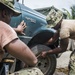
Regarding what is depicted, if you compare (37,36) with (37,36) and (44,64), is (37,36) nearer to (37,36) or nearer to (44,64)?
(37,36)

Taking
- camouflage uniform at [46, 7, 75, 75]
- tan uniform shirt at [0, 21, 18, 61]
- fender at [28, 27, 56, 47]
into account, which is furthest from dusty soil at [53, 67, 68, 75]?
tan uniform shirt at [0, 21, 18, 61]

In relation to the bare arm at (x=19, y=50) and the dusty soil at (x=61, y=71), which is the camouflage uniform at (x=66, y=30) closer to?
the bare arm at (x=19, y=50)

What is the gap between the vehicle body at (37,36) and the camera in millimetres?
6125

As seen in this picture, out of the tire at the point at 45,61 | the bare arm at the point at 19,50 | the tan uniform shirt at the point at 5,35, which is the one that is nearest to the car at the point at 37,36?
the tire at the point at 45,61

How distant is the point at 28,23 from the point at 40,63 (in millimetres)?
931

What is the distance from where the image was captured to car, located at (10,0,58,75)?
6.12 meters

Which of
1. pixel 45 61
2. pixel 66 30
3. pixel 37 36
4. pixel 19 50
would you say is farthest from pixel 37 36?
pixel 19 50

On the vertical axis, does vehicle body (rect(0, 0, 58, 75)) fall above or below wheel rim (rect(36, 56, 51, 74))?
above

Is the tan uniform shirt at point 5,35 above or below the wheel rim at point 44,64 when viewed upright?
above

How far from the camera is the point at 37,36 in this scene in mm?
6324

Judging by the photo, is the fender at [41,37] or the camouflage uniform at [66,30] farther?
the fender at [41,37]

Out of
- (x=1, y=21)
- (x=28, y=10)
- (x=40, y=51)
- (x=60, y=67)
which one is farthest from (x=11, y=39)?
(x=60, y=67)

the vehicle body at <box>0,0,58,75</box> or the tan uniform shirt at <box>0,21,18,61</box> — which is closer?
the tan uniform shirt at <box>0,21,18,61</box>

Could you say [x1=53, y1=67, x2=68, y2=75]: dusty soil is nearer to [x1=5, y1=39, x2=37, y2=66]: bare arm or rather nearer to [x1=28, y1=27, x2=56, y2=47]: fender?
[x1=28, y1=27, x2=56, y2=47]: fender
